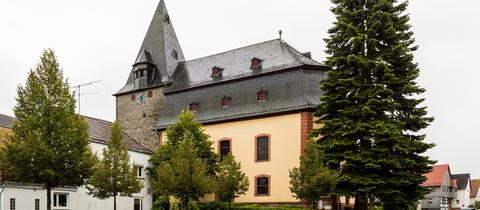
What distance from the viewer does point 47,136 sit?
72.2 feet

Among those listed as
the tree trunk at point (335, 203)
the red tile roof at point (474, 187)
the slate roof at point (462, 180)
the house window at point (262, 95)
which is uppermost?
the house window at point (262, 95)

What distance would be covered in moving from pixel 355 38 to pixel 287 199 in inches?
473

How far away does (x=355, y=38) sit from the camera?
26406mm

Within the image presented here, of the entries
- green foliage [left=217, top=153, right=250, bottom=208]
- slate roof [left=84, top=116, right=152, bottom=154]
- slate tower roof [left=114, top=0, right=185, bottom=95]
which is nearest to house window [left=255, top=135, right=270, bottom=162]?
green foliage [left=217, top=153, right=250, bottom=208]

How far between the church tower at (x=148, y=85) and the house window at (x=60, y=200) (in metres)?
12.8

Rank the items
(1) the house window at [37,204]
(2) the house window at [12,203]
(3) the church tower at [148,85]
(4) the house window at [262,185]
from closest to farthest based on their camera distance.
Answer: (2) the house window at [12,203], (1) the house window at [37,204], (4) the house window at [262,185], (3) the church tower at [148,85]

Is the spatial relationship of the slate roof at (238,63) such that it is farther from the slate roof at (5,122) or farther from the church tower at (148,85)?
the slate roof at (5,122)

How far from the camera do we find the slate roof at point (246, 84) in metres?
34.5

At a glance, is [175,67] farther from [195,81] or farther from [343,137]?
[343,137]

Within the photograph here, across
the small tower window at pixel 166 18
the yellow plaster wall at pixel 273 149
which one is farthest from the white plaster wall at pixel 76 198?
A: the small tower window at pixel 166 18

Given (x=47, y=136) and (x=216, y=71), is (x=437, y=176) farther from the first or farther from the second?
(x=47, y=136)

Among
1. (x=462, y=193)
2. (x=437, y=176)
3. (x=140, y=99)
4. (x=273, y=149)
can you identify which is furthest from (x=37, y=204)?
(x=462, y=193)

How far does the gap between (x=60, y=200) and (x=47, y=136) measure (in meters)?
8.99

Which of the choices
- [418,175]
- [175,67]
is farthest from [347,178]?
[175,67]
